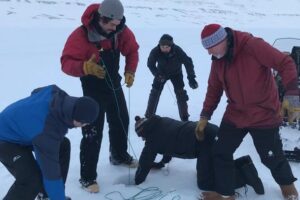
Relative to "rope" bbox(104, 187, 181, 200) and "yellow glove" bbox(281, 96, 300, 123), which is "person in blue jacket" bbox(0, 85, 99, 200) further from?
"yellow glove" bbox(281, 96, 300, 123)

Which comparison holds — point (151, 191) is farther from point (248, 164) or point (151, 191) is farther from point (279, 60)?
point (279, 60)

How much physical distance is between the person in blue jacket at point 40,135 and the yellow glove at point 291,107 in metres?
2.84

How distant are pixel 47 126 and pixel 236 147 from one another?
154cm

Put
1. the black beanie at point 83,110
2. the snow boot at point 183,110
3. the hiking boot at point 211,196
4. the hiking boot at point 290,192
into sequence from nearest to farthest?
the black beanie at point 83,110, the hiking boot at point 290,192, the hiking boot at point 211,196, the snow boot at point 183,110

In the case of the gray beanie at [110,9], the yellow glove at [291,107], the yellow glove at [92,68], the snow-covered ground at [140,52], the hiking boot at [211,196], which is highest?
the gray beanie at [110,9]

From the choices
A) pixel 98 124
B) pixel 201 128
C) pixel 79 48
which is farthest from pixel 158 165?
pixel 79 48

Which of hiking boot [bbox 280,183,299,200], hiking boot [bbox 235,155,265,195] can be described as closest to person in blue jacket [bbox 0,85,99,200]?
hiking boot [bbox 235,155,265,195]

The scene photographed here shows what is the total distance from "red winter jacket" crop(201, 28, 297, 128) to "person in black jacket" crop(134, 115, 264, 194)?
40 cm

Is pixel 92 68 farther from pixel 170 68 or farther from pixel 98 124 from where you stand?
pixel 170 68

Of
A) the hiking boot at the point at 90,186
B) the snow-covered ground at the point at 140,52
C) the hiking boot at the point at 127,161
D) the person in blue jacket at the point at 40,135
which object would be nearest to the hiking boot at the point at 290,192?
the snow-covered ground at the point at 140,52

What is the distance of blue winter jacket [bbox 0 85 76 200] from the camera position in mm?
2607

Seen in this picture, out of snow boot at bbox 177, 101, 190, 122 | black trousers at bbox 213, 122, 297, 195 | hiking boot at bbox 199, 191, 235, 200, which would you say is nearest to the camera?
black trousers at bbox 213, 122, 297, 195

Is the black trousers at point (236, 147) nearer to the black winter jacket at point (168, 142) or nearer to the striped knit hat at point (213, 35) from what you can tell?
the black winter jacket at point (168, 142)

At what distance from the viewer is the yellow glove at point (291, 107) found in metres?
4.76
